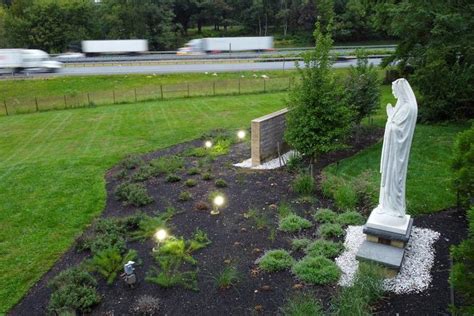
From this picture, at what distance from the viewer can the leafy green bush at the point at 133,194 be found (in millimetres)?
10367

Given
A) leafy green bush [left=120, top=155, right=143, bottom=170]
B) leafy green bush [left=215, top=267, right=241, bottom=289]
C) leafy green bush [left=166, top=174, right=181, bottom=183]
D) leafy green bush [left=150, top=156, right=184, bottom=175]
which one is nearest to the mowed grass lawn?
leafy green bush [left=120, top=155, right=143, bottom=170]

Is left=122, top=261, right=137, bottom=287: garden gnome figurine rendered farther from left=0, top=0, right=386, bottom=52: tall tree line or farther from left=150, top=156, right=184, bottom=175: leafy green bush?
left=0, top=0, right=386, bottom=52: tall tree line

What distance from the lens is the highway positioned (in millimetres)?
35812

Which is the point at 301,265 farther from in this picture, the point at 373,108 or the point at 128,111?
the point at 128,111

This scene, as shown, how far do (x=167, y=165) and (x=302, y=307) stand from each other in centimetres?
802

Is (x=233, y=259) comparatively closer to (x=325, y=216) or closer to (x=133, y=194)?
(x=325, y=216)

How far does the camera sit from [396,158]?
22.3ft

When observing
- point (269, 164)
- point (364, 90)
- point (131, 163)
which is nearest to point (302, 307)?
point (269, 164)

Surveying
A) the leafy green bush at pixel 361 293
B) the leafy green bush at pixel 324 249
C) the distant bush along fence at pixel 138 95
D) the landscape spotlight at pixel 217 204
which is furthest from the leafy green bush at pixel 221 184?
the distant bush along fence at pixel 138 95

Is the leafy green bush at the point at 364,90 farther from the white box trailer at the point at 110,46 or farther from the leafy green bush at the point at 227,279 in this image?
the white box trailer at the point at 110,46

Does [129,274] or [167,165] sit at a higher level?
[129,274]

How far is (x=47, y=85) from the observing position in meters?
32.4

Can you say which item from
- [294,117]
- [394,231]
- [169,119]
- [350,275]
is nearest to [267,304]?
[350,275]

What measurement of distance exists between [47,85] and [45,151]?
19.0 meters
